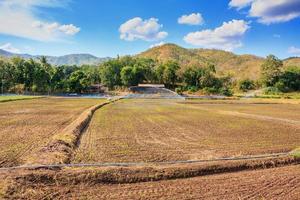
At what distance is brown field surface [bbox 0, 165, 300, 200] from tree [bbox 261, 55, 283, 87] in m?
90.0

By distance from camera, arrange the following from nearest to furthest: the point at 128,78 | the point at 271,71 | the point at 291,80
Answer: the point at 128,78
the point at 291,80
the point at 271,71

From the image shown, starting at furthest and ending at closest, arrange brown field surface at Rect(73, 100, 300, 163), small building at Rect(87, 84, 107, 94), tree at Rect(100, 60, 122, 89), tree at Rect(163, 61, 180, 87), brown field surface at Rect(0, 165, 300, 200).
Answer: tree at Rect(163, 61, 180, 87)
tree at Rect(100, 60, 122, 89)
small building at Rect(87, 84, 107, 94)
brown field surface at Rect(73, 100, 300, 163)
brown field surface at Rect(0, 165, 300, 200)

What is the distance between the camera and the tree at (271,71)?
298 feet

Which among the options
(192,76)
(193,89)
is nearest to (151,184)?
(193,89)

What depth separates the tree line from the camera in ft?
246

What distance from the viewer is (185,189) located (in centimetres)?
748

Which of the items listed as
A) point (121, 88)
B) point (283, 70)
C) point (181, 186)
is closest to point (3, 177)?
point (181, 186)

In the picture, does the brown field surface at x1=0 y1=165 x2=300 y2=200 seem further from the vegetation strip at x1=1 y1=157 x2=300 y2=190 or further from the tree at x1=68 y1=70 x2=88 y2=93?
the tree at x1=68 y1=70 x2=88 y2=93

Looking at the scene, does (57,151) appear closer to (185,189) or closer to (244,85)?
(185,189)

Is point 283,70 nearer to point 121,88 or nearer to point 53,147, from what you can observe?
point 121,88

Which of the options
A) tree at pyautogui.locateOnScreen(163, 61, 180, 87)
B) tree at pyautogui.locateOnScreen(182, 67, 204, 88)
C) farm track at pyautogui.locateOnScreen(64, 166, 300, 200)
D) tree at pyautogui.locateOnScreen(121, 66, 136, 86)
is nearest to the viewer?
farm track at pyautogui.locateOnScreen(64, 166, 300, 200)

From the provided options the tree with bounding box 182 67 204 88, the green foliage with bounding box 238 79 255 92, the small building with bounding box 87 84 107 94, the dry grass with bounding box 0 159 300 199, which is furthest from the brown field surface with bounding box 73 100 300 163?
the green foliage with bounding box 238 79 255 92

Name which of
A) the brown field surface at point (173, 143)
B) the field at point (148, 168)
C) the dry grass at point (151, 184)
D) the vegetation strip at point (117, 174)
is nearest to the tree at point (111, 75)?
the brown field surface at point (173, 143)

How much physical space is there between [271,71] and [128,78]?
46.9 metres
